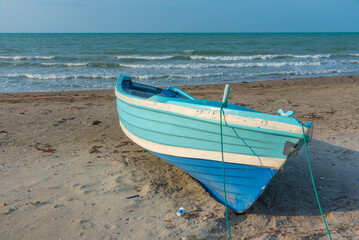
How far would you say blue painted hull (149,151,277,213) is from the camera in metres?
3.68

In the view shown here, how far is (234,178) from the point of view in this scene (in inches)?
152

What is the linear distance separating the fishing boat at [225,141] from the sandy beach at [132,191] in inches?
18.5

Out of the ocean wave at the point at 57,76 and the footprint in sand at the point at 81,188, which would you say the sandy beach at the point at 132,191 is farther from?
the ocean wave at the point at 57,76

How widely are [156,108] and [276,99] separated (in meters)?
7.29

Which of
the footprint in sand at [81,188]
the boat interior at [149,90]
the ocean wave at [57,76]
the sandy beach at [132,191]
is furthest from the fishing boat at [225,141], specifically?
the ocean wave at [57,76]

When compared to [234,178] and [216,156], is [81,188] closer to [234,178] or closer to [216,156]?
[216,156]

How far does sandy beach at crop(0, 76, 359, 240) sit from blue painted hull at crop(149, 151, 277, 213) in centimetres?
21

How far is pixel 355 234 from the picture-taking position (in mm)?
3732

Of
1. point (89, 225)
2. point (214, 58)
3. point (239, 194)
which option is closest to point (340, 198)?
point (239, 194)

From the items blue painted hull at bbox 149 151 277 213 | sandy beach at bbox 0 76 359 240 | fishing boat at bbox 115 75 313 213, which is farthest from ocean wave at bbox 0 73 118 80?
blue painted hull at bbox 149 151 277 213

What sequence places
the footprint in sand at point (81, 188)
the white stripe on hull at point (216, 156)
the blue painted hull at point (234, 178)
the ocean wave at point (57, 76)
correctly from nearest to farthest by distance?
the white stripe on hull at point (216, 156)
the blue painted hull at point (234, 178)
the footprint in sand at point (81, 188)
the ocean wave at point (57, 76)

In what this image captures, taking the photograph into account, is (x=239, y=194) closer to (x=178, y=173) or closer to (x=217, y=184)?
(x=217, y=184)

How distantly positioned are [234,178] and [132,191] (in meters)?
1.58

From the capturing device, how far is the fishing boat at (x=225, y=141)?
11.0 feet
